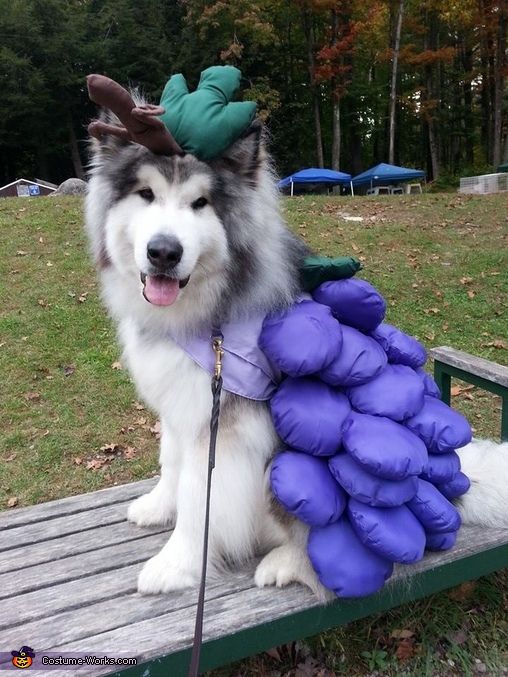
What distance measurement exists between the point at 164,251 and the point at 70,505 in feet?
5.05

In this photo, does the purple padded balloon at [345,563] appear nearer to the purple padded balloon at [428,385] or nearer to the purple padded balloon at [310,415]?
the purple padded balloon at [310,415]

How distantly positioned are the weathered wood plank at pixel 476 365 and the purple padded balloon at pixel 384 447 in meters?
1.05

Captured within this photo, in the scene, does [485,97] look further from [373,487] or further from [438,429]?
[373,487]

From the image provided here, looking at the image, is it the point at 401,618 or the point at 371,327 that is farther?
the point at 401,618

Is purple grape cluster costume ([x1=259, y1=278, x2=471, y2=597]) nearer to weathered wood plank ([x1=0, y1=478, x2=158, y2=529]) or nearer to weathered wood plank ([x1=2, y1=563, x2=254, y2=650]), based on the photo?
weathered wood plank ([x1=2, y1=563, x2=254, y2=650])

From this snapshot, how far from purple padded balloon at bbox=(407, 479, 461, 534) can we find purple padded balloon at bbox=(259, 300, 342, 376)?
60cm

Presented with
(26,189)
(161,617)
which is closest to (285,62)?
(26,189)

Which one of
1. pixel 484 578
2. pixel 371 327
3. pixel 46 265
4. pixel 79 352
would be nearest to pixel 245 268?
pixel 371 327

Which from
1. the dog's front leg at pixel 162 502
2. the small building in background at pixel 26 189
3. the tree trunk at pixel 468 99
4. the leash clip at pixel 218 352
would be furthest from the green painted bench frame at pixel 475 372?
the tree trunk at pixel 468 99

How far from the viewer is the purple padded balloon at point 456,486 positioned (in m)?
2.08

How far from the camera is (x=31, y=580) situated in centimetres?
205

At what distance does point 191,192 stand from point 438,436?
1.27 m

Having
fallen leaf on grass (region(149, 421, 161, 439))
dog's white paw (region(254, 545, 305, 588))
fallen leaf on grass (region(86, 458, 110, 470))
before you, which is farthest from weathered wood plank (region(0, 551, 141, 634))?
fallen leaf on grass (region(149, 421, 161, 439))

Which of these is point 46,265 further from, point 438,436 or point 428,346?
point 438,436
